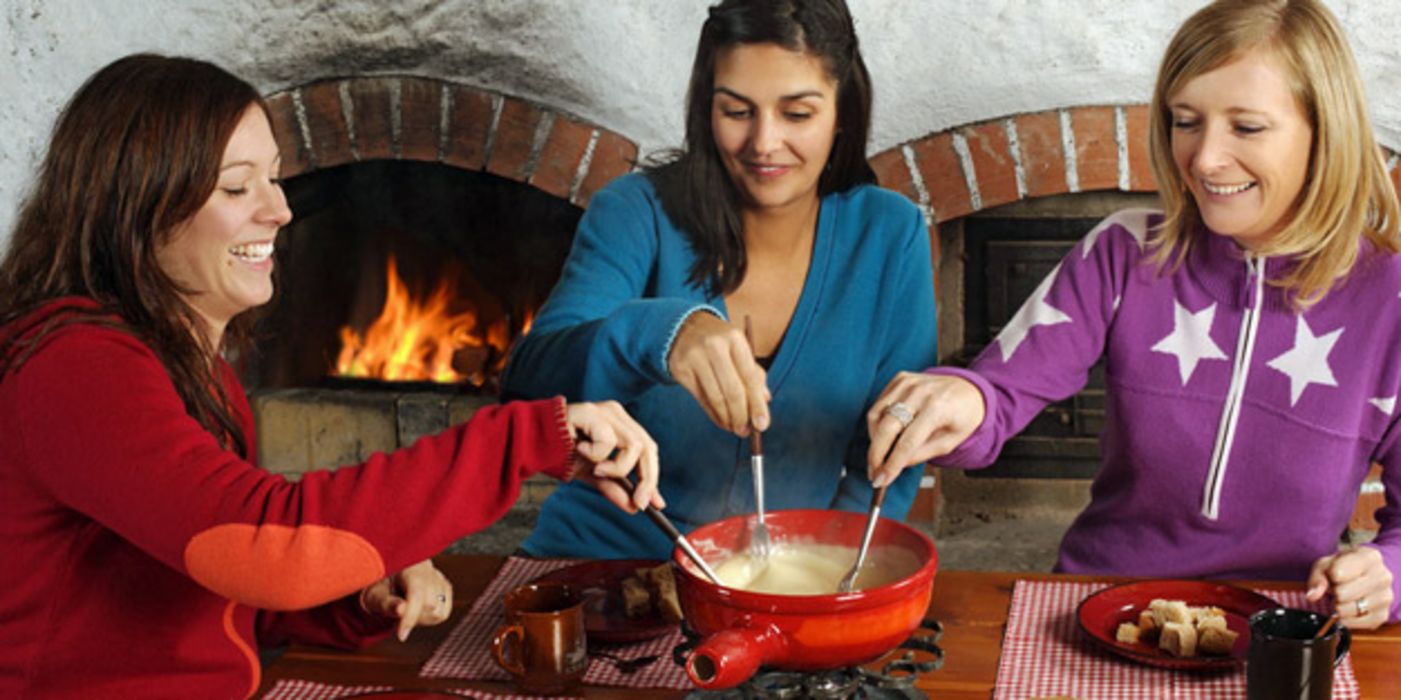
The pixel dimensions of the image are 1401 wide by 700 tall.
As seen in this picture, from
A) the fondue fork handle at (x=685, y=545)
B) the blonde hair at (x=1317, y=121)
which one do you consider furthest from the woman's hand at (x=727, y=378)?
the blonde hair at (x=1317, y=121)

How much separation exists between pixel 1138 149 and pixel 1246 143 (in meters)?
1.10

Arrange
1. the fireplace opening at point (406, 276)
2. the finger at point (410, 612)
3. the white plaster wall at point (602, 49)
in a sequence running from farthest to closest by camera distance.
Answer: the fireplace opening at point (406, 276) → the white plaster wall at point (602, 49) → the finger at point (410, 612)

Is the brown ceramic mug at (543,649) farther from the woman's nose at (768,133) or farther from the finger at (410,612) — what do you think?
the woman's nose at (768,133)

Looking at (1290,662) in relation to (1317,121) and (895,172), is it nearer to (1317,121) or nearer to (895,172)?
(1317,121)

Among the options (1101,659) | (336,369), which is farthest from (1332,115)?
(336,369)

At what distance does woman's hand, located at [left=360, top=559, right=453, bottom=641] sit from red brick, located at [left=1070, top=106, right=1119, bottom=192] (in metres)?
1.77

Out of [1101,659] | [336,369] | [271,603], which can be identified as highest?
[271,603]

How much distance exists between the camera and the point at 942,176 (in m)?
2.90

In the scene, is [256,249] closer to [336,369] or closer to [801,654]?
[801,654]

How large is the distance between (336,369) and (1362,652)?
8.31ft

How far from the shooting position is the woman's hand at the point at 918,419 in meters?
1.63

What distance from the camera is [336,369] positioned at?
3.42 m

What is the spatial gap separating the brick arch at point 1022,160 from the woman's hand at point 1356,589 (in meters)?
1.42

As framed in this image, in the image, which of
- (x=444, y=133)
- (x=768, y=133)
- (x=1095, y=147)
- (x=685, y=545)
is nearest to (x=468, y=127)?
(x=444, y=133)
